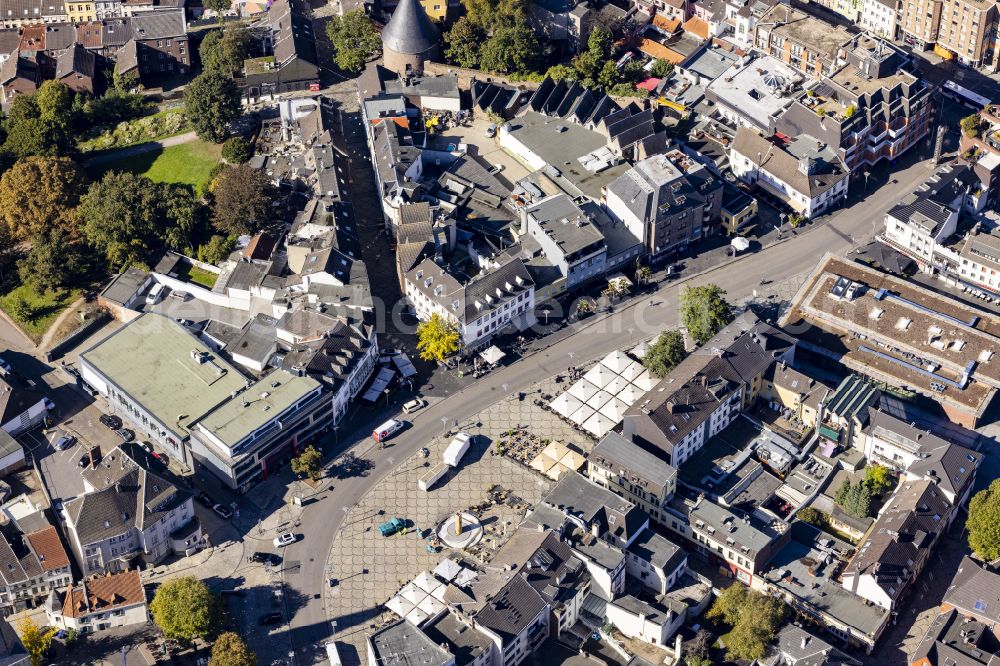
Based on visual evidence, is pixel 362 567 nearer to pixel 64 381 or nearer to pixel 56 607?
pixel 56 607

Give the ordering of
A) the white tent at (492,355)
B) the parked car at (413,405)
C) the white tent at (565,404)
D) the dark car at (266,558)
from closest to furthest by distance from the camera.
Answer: the dark car at (266,558)
the white tent at (565,404)
the parked car at (413,405)
the white tent at (492,355)

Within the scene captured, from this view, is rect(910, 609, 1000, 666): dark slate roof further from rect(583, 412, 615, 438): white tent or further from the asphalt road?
the asphalt road

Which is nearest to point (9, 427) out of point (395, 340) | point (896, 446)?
point (395, 340)

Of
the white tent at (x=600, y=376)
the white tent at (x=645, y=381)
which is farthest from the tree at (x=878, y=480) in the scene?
the white tent at (x=600, y=376)

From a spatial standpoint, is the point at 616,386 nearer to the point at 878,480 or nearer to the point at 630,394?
the point at 630,394

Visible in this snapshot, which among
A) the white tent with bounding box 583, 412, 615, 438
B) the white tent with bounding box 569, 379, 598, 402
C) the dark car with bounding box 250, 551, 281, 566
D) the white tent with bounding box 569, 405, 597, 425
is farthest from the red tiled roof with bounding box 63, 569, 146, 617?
the white tent with bounding box 569, 379, 598, 402

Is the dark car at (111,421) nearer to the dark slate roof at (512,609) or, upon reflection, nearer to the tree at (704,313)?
the dark slate roof at (512,609)
